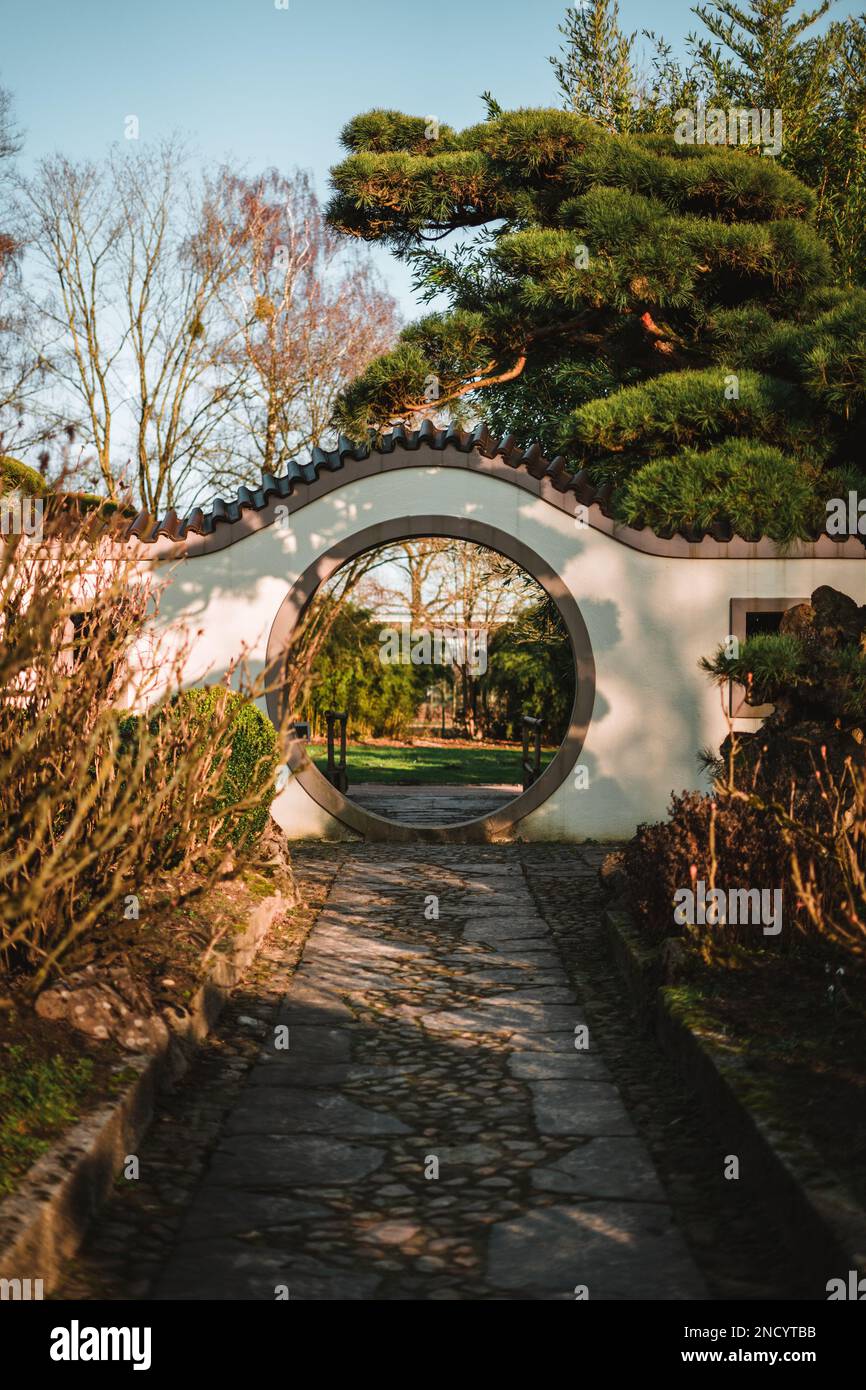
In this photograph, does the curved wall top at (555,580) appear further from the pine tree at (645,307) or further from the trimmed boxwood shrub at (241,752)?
the trimmed boxwood shrub at (241,752)

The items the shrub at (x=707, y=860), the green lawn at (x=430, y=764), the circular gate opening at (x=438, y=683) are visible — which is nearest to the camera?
the shrub at (x=707, y=860)

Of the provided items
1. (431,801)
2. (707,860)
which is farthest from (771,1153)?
(431,801)

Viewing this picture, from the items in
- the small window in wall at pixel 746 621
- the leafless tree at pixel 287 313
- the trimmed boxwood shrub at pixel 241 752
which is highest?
the leafless tree at pixel 287 313

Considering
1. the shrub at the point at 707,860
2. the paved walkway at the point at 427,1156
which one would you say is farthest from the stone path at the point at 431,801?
the paved walkway at the point at 427,1156

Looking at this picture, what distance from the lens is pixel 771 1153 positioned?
10.2 feet

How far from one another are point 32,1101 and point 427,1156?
1175 mm

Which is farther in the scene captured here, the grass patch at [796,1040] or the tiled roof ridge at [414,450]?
the tiled roof ridge at [414,450]

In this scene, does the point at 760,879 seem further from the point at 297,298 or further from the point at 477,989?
the point at 297,298

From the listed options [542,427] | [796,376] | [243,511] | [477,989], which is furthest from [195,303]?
[477,989]

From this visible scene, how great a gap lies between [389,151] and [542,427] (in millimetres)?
3761

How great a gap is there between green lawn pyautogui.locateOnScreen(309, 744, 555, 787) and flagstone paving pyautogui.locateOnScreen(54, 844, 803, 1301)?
34.8 ft

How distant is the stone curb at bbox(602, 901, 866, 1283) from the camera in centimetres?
266

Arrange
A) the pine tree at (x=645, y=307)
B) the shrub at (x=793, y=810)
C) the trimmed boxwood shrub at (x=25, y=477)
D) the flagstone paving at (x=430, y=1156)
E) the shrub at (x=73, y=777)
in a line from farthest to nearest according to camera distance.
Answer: the trimmed boxwood shrub at (x=25, y=477), the pine tree at (x=645, y=307), the shrub at (x=793, y=810), the shrub at (x=73, y=777), the flagstone paving at (x=430, y=1156)

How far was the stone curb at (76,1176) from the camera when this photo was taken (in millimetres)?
2680
